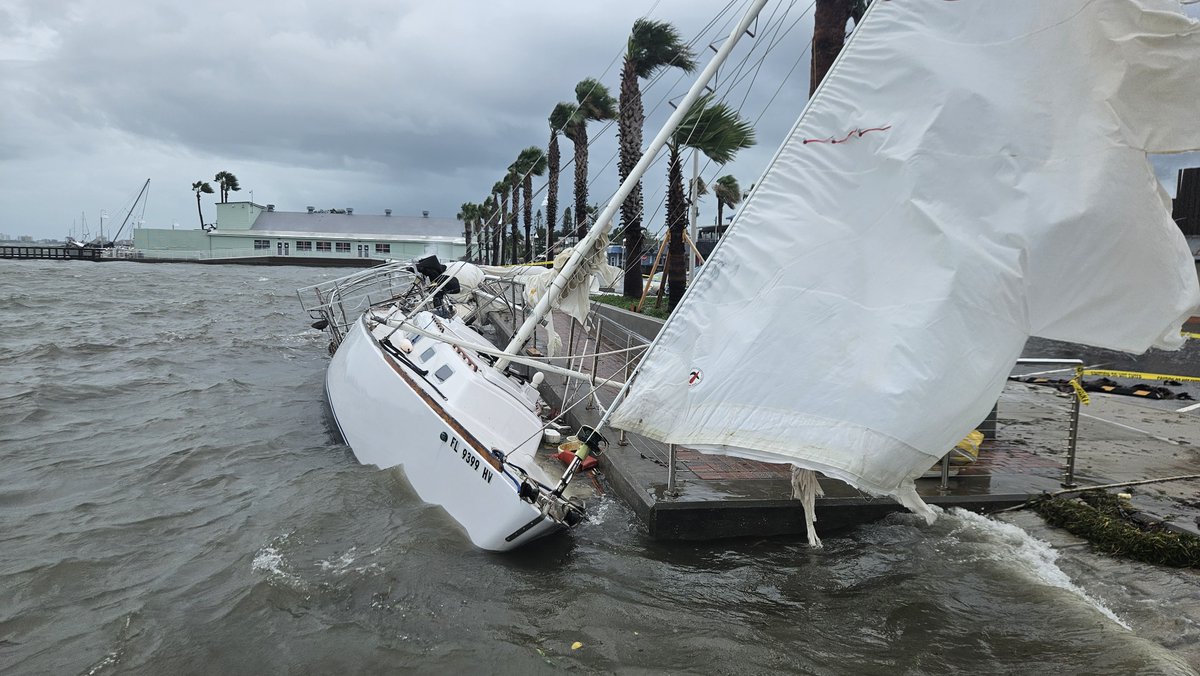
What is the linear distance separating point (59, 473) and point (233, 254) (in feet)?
283

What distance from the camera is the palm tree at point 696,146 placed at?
50.2 feet

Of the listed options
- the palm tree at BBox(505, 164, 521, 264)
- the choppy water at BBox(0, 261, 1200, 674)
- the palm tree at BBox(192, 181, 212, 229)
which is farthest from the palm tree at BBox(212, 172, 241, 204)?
the choppy water at BBox(0, 261, 1200, 674)

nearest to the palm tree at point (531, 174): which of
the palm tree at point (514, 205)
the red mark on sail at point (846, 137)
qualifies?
the palm tree at point (514, 205)

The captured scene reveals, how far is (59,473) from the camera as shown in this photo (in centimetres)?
887

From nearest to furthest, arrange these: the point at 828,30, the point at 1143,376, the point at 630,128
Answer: the point at 828,30, the point at 1143,376, the point at 630,128

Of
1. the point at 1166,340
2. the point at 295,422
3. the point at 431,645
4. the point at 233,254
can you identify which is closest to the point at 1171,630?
the point at 1166,340

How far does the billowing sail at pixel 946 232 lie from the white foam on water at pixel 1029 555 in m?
2.42

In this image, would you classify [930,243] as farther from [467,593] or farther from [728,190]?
[728,190]

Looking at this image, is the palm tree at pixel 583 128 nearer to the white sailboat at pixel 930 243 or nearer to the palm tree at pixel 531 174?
the palm tree at pixel 531 174

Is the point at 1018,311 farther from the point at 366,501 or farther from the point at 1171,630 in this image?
the point at 366,501

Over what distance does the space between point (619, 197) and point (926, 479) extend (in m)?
4.28

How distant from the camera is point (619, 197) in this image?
24.8 ft

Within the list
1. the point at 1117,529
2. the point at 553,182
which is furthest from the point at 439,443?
the point at 553,182

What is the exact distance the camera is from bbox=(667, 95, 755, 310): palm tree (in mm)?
15312
